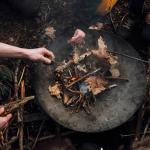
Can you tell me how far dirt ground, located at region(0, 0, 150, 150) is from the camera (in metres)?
5.32

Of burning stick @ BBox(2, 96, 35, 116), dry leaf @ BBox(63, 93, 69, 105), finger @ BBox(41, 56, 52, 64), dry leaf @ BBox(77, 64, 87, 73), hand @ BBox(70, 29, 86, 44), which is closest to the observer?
burning stick @ BBox(2, 96, 35, 116)

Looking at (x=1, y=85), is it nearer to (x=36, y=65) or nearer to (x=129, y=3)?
(x=36, y=65)

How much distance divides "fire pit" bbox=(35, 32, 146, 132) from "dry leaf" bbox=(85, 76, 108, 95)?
14 centimetres

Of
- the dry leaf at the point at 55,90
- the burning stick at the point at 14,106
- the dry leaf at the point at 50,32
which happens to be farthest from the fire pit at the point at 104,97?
the dry leaf at the point at 50,32

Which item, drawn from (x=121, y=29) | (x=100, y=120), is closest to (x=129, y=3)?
(x=121, y=29)

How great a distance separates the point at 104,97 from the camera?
17.4ft

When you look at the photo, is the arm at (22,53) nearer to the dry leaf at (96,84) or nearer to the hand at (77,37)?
the hand at (77,37)

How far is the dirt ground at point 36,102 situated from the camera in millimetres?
5316

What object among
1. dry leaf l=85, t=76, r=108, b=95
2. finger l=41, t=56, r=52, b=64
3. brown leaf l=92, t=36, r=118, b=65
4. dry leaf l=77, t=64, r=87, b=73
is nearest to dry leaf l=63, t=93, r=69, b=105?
dry leaf l=85, t=76, r=108, b=95

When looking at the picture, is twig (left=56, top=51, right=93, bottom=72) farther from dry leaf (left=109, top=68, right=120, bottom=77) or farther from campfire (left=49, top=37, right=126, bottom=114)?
dry leaf (left=109, top=68, right=120, bottom=77)

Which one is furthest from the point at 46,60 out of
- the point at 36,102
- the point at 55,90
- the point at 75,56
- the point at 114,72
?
the point at 114,72

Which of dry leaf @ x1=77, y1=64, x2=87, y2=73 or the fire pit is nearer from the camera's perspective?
the fire pit

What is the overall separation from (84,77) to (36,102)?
1057 mm

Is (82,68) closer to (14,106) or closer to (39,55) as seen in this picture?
(39,55)
